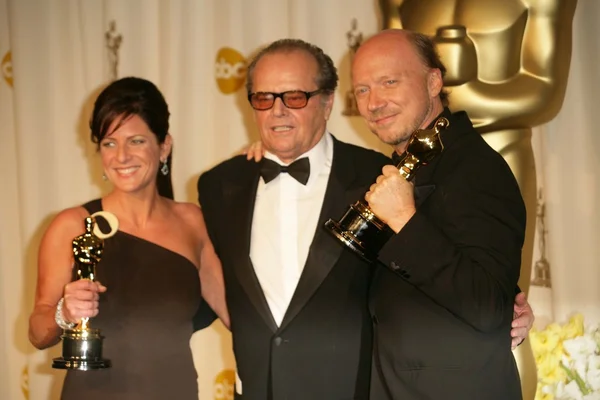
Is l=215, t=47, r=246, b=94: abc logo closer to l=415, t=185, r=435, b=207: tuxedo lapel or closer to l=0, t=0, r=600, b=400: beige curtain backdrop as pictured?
l=0, t=0, r=600, b=400: beige curtain backdrop

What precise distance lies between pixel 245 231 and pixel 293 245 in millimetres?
117

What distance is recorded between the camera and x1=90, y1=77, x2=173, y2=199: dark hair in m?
2.05

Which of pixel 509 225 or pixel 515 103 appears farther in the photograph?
pixel 515 103

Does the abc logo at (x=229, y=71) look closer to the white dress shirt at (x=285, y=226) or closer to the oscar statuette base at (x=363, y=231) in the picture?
the white dress shirt at (x=285, y=226)

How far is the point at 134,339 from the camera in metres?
2.05

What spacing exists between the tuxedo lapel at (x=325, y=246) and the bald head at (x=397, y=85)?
0.71 ft

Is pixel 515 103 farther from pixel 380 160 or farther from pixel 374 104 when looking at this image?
pixel 374 104

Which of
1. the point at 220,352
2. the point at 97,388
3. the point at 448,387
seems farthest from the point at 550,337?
the point at 220,352

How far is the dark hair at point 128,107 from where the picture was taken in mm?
2049

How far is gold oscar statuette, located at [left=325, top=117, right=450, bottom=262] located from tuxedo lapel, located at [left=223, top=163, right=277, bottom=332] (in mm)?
391

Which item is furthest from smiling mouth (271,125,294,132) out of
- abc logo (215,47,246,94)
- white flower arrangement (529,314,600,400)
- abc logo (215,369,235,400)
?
abc logo (215,369,235,400)

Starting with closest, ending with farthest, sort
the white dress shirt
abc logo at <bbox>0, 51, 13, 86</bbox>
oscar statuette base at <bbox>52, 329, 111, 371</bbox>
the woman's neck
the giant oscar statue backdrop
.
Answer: oscar statuette base at <bbox>52, 329, 111, 371</bbox> → the white dress shirt → the woman's neck → the giant oscar statue backdrop → abc logo at <bbox>0, 51, 13, 86</bbox>

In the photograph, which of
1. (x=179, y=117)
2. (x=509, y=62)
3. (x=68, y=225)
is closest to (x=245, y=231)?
(x=68, y=225)

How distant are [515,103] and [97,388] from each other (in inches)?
49.0
